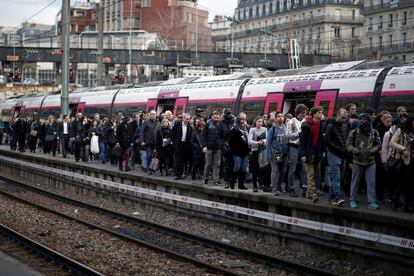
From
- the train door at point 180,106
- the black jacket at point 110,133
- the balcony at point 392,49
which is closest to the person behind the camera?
the black jacket at point 110,133

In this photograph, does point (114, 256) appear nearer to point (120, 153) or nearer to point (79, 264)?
point (79, 264)

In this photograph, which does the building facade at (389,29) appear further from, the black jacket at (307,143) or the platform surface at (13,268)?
the platform surface at (13,268)

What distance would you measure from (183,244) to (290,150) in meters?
3.37

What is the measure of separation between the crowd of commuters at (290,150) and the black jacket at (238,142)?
0.03 m

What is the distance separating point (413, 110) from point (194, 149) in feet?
21.6

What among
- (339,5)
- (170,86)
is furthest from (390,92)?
(339,5)

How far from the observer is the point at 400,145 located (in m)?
13.4

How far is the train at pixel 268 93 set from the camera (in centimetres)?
1873

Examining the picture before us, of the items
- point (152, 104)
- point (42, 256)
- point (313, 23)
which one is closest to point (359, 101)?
point (42, 256)

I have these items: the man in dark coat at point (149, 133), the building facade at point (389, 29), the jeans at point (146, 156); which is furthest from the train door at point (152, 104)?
the building facade at point (389, 29)

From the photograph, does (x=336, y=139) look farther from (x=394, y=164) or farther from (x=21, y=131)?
(x=21, y=131)

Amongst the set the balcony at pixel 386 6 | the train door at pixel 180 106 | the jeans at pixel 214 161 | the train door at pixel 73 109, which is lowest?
the jeans at pixel 214 161

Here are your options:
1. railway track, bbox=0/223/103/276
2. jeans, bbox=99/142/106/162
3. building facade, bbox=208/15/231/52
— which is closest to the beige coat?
railway track, bbox=0/223/103/276

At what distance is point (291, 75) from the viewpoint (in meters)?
23.6
